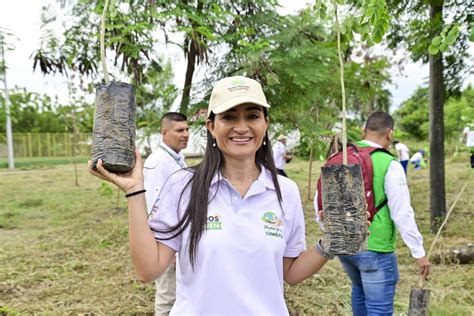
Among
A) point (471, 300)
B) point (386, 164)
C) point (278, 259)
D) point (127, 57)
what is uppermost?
point (127, 57)

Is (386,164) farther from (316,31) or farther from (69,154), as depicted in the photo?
(69,154)

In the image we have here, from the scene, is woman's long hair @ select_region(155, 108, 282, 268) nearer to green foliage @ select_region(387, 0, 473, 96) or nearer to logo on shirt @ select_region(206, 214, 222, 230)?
logo on shirt @ select_region(206, 214, 222, 230)

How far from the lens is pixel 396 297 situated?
4242 millimetres

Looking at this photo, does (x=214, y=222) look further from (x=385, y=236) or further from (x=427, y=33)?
(x=427, y=33)

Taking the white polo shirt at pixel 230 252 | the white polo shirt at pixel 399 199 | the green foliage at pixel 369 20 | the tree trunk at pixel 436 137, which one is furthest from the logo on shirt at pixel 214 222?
the tree trunk at pixel 436 137

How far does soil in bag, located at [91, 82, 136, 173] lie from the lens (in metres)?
1.34

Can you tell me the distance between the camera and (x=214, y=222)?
149cm

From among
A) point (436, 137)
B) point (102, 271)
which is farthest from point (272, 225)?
point (436, 137)

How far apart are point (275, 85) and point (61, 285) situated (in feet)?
10.3

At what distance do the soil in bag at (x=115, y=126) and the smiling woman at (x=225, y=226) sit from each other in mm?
48

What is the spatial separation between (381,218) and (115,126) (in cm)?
200

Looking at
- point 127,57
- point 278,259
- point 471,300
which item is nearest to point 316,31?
point 127,57

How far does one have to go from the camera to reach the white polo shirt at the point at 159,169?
132 inches

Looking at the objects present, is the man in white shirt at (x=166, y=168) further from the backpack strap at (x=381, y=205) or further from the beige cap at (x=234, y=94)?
the beige cap at (x=234, y=94)
